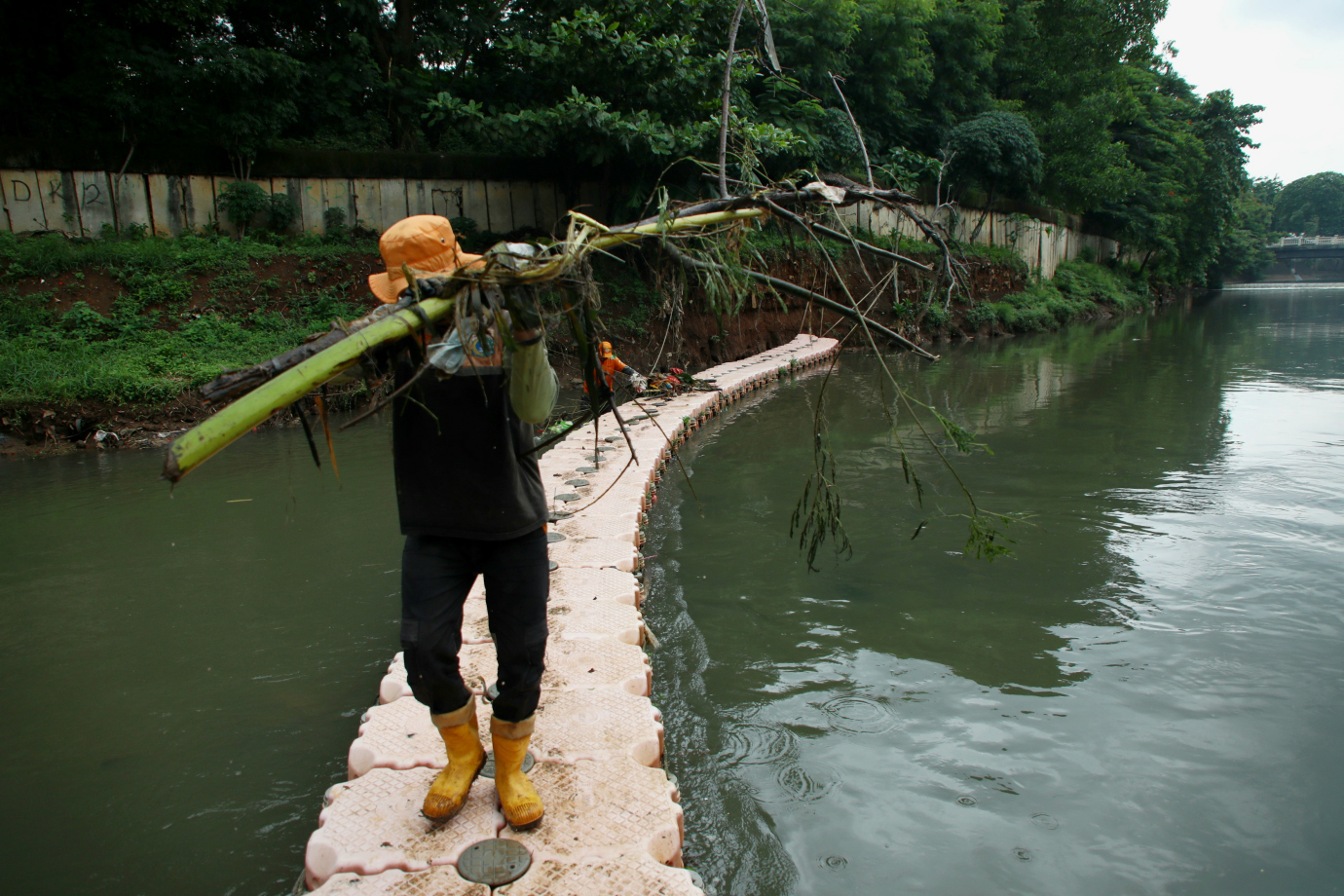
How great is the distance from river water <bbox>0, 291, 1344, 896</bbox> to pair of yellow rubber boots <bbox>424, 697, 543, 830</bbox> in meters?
0.60

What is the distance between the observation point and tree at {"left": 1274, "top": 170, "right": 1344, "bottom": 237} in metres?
73.9

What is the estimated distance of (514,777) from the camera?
7.70 feet

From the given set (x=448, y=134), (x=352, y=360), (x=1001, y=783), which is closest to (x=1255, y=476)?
(x=1001, y=783)

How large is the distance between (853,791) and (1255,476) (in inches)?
234

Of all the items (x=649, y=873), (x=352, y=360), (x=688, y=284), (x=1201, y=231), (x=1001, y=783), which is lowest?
(x=1001, y=783)

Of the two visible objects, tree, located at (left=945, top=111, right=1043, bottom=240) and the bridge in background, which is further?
the bridge in background

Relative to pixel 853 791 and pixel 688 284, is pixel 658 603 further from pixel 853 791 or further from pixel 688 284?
pixel 688 284

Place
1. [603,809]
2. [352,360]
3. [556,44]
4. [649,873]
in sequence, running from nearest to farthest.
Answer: [352,360]
[649,873]
[603,809]
[556,44]

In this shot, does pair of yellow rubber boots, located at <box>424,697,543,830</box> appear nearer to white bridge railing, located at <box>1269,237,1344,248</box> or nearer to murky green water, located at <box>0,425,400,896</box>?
murky green water, located at <box>0,425,400,896</box>

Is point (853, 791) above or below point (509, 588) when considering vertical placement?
below

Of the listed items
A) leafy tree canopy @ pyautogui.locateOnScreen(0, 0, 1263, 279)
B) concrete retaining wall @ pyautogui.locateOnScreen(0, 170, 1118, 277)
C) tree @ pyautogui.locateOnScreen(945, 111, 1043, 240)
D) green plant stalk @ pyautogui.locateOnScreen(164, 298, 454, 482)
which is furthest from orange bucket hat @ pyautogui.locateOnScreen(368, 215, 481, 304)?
tree @ pyautogui.locateOnScreen(945, 111, 1043, 240)

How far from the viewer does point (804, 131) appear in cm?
1298

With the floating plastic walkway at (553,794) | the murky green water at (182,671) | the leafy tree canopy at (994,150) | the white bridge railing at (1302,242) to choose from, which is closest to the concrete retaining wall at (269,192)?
the murky green water at (182,671)

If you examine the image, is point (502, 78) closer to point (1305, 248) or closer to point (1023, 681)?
point (1023, 681)
